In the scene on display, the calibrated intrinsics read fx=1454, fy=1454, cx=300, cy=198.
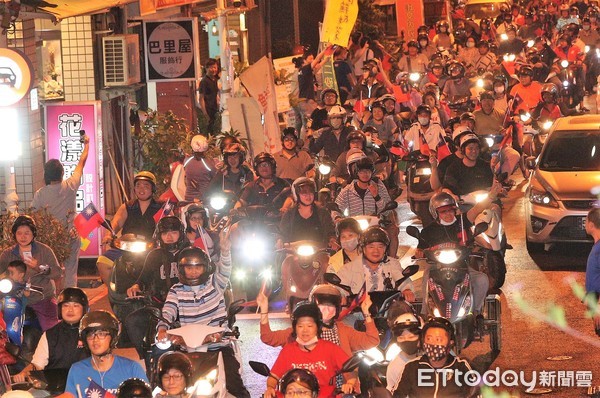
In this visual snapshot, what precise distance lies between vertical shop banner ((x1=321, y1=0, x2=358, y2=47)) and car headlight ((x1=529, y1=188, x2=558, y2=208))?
383 inches

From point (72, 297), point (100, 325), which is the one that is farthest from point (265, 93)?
point (100, 325)

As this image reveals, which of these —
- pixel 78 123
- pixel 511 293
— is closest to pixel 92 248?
pixel 78 123

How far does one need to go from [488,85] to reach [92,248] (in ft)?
47.1

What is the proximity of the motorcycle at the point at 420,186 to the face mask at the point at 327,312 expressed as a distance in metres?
8.94

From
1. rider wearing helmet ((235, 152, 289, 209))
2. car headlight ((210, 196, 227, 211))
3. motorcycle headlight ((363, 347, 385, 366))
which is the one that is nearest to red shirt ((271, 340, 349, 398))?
motorcycle headlight ((363, 347, 385, 366))

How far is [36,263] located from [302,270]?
2536 millimetres

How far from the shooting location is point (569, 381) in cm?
1262

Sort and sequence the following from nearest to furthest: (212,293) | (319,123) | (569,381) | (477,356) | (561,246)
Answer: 1. (212,293)
2. (569,381)
3. (477,356)
4. (561,246)
5. (319,123)

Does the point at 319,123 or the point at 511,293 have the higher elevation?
the point at 319,123

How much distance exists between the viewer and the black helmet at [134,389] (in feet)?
27.9

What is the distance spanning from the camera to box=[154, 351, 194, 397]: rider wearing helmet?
29.6ft

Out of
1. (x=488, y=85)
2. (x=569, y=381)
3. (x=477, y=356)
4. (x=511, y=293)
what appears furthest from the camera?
(x=488, y=85)

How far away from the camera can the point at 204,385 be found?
938cm

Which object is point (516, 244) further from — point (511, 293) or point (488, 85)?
point (488, 85)
